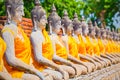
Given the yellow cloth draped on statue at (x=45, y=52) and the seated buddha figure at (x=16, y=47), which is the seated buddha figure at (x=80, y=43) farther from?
the seated buddha figure at (x=16, y=47)

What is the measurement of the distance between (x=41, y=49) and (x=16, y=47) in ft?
3.17

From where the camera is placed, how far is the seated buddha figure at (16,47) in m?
5.03

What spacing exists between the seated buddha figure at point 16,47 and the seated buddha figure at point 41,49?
667mm

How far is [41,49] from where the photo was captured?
612cm

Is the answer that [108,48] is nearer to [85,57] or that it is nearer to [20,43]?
[85,57]

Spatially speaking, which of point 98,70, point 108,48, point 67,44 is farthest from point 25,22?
point 108,48

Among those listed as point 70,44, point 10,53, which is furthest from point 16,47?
point 70,44

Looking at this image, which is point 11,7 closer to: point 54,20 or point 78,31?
point 54,20

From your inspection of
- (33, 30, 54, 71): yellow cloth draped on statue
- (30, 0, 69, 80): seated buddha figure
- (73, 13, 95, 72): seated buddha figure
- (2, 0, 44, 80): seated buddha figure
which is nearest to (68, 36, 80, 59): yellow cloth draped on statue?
(73, 13, 95, 72): seated buddha figure

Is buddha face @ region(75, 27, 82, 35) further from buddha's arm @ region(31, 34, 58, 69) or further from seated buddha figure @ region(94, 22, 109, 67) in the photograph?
buddha's arm @ region(31, 34, 58, 69)

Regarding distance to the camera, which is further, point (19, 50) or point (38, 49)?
point (38, 49)

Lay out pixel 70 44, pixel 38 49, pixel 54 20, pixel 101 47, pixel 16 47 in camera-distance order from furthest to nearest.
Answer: pixel 101 47 < pixel 70 44 < pixel 54 20 < pixel 38 49 < pixel 16 47

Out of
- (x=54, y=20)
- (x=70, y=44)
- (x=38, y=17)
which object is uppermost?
(x=38, y=17)

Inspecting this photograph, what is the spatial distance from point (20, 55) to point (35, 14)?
48.3 inches
